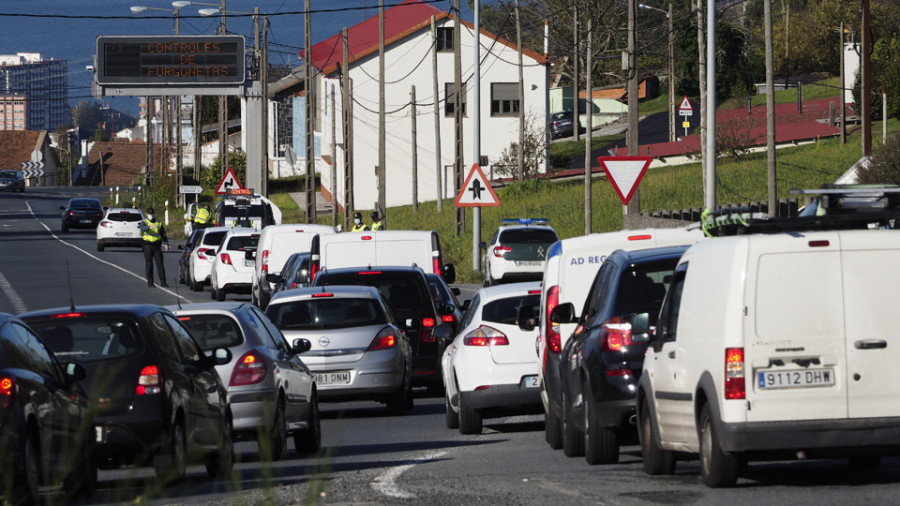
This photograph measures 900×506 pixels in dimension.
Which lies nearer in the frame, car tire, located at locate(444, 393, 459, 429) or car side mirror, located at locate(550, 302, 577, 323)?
car side mirror, located at locate(550, 302, 577, 323)

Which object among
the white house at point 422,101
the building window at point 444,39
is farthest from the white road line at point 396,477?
the building window at point 444,39

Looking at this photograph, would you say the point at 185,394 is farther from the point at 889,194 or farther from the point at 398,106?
the point at 398,106

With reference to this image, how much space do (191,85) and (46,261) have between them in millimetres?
23421

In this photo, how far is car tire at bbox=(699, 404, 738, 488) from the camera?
992 cm

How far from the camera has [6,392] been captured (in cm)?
897

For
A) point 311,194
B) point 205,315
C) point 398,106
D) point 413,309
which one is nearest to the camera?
point 205,315

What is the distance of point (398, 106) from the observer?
80188 mm

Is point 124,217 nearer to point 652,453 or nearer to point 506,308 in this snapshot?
point 506,308

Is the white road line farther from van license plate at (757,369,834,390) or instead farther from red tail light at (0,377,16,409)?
red tail light at (0,377,16,409)

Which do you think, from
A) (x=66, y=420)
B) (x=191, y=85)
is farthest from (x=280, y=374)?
(x=191, y=85)

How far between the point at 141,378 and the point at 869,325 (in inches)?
189

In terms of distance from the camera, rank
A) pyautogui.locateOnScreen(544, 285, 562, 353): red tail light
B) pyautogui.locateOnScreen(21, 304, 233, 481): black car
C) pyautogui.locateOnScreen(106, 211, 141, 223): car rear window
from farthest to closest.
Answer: pyautogui.locateOnScreen(106, 211, 141, 223): car rear window → pyautogui.locateOnScreen(544, 285, 562, 353): red tail light → pyautogui.locateOnScreen(21, 304, 233, 481): black car

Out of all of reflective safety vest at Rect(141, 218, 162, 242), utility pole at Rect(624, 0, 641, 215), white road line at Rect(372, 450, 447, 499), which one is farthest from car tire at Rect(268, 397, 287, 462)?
reflective safety vest at Rect(141, 218, 162, 242)

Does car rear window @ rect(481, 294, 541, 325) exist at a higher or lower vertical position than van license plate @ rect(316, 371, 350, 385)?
higher
